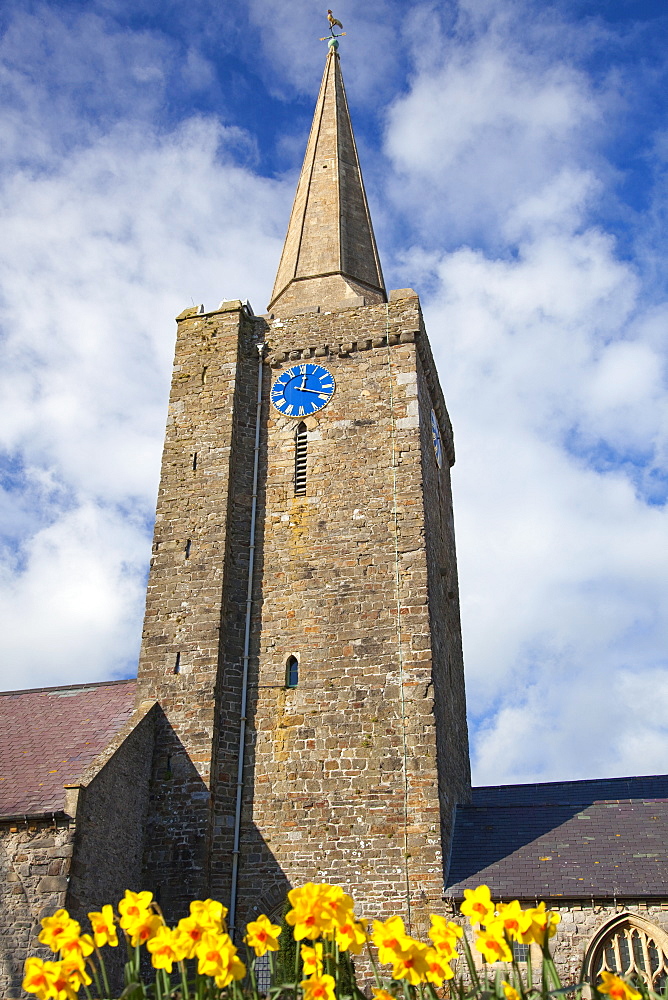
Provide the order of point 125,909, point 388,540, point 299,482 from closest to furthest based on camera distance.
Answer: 1. point 125,909
2. point 388,540
3. point 299,482

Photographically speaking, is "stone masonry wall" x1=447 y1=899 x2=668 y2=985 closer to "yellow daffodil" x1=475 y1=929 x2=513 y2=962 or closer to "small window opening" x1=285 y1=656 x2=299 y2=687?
"small window opening" x1=285 y1=656 x2=299 y2=687

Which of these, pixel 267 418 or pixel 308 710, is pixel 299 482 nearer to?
pixel 267 418

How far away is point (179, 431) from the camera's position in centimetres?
2000

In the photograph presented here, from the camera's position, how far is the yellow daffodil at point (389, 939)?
4188mm

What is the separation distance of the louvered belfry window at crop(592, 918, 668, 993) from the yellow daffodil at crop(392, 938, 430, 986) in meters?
10.5

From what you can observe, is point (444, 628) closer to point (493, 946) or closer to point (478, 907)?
point (478, 907)

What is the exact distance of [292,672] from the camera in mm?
17172

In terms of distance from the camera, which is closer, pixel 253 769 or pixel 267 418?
pixel 253 769

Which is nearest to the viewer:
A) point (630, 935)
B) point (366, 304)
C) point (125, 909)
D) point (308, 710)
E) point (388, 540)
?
point (125, 909)

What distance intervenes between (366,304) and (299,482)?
5523 millimetres

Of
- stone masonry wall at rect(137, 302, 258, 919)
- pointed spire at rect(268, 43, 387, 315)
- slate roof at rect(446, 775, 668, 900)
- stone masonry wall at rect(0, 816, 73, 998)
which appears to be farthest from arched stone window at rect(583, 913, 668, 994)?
pointed spire at rect(268, 43, 387, 315)

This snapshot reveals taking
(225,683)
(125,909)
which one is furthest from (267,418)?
(125,909)

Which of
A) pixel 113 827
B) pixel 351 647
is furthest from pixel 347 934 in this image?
pixel 351 647

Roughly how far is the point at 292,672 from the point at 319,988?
42.9ft
